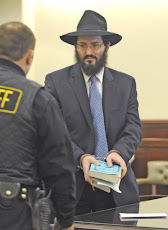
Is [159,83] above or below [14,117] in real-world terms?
below

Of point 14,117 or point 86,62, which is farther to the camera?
point 86,62

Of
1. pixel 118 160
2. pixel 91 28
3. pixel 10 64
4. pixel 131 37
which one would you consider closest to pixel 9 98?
pixel 10 64

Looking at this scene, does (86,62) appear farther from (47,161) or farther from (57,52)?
(57,52)

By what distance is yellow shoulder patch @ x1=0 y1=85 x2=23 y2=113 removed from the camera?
1.71 meters

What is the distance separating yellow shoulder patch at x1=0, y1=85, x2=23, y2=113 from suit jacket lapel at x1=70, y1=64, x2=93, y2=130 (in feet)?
3.27

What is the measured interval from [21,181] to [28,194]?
57mm

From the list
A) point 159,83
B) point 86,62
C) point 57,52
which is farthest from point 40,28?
point 86,62

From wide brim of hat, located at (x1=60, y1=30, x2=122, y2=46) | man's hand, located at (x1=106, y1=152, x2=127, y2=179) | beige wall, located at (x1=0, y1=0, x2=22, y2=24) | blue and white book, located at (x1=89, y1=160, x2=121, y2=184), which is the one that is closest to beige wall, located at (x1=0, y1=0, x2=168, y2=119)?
beige wall, located at (x1=0, y1=0, x2=22, y2=24)

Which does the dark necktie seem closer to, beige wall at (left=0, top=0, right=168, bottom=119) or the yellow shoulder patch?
the yellow shoulder patch

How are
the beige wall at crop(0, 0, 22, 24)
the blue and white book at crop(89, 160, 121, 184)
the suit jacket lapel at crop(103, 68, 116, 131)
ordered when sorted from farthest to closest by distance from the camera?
the beige wall at crop(0, 0, 22, 24) < the suit jacket lapel at crop(103, 68, 116, 131) < the blue and white book at crop(89, 160, 121, 184)

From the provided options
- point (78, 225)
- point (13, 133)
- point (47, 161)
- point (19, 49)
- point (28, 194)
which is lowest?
point (78, 225)

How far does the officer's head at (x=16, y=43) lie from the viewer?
5.73ft

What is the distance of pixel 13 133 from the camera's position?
170 centimetres

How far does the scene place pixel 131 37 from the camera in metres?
7.60
